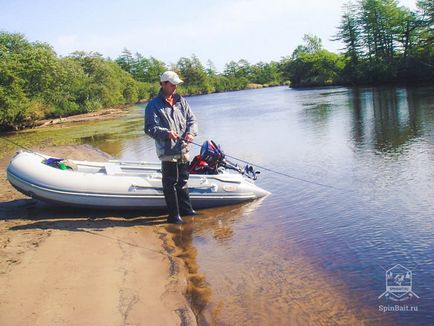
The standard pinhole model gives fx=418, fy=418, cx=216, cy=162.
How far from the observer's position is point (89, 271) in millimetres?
4703

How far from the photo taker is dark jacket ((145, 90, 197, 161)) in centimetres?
641

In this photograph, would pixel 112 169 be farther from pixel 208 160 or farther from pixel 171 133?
pixel 171 133

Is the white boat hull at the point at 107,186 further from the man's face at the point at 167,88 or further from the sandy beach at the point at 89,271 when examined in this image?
the man's face at the point at 167,88

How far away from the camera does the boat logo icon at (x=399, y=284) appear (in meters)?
4.34

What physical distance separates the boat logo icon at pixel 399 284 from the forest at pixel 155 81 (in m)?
27.2

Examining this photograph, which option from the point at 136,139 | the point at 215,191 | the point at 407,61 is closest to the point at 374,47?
the point at 407,61

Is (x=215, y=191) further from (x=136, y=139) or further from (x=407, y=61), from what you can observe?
(x=407, y=61)

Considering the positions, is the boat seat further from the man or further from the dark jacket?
the dark jacket

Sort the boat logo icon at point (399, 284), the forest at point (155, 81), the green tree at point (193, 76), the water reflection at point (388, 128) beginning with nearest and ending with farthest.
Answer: the boat logo icon at point (399, 284)
the water reflection at point (388, 128)
the forest at point (155, 81)
the green tree at point (193, 76)

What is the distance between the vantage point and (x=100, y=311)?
150 inches

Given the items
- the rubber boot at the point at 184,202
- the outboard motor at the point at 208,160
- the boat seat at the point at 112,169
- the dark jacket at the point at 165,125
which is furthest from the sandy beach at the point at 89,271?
the outboard motor at the point at 208,160

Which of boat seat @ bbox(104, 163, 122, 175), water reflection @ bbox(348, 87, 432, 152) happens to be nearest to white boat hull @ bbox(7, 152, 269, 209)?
boat seat @ bbox(104, 163, 122, 175)

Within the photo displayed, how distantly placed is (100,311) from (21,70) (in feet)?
99.0

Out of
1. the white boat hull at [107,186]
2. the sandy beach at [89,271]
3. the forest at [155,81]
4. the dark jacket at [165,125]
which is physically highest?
the forest at [155,81]
